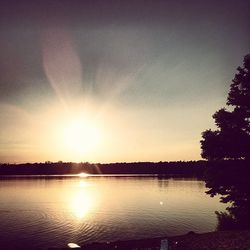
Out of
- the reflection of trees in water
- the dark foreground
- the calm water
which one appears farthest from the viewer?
the calm water

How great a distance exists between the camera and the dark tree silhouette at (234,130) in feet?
97.3

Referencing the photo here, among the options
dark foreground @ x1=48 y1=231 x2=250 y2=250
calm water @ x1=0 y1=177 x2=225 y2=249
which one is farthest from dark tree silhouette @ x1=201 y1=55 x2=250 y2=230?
calm water @ x1=0 y1=177 x2=225 y2=249

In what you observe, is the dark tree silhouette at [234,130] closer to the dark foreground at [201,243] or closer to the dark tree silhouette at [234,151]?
the dark tree silhouette at [234,151]

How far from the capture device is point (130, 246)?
992 inches

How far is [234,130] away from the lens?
2997 cm

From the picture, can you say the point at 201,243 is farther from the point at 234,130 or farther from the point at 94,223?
the point at 94,223

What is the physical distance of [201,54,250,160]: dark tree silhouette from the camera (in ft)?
97.3

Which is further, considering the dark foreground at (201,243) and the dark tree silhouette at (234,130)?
the dark tree silhouette at (234,130)

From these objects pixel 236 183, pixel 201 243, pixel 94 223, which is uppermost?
pixel 236 183

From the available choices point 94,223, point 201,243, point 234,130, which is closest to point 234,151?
point 234,130

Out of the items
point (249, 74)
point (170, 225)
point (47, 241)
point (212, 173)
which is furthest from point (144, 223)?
point (249, 74)

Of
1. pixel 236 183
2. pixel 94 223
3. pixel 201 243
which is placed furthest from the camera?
pixel 94 223

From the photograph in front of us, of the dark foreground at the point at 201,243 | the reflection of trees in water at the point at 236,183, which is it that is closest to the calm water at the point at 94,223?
the dark foreground at the point at 201,243

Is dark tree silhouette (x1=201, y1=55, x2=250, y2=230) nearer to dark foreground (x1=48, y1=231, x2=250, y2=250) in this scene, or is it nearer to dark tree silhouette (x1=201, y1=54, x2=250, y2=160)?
dark tree silhouette (x1=201, y1=54, x2=250, y2=160)
